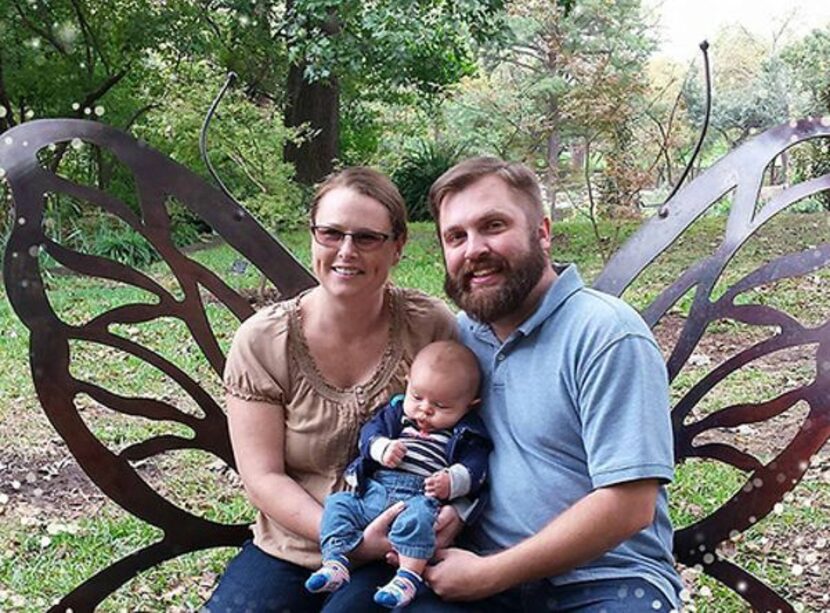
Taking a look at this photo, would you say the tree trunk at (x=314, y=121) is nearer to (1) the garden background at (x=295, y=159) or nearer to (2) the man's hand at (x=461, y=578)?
(1) the garden background at (x=295, y=159)

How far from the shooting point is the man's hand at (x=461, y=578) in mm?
1643

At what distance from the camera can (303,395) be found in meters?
1.83

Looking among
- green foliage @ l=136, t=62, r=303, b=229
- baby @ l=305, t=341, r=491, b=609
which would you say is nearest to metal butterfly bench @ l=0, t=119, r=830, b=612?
baby @ l=305, t=341, r=491, b=609

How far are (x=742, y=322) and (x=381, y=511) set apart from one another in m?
0.81

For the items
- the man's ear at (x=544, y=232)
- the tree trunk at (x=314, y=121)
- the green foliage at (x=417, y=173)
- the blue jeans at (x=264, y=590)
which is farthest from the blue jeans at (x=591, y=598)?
the green foliage at (x=417, y=173)

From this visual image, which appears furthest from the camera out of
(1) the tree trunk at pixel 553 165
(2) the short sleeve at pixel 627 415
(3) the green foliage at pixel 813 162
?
(3) the green foliage at pixel 813 162

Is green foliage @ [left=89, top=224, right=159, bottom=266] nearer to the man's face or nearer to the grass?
the grass

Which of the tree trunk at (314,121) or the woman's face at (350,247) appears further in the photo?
the tree trunk at (314,121)

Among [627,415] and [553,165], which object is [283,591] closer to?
[627,415]

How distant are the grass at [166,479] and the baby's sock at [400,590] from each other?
86 centimetres

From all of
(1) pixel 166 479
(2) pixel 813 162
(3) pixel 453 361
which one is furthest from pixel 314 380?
(2) pixel 813 162

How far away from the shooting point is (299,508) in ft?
5.84

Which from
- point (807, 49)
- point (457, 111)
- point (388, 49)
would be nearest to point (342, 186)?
point (388, 49)

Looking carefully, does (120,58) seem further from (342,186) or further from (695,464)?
(342,186)
